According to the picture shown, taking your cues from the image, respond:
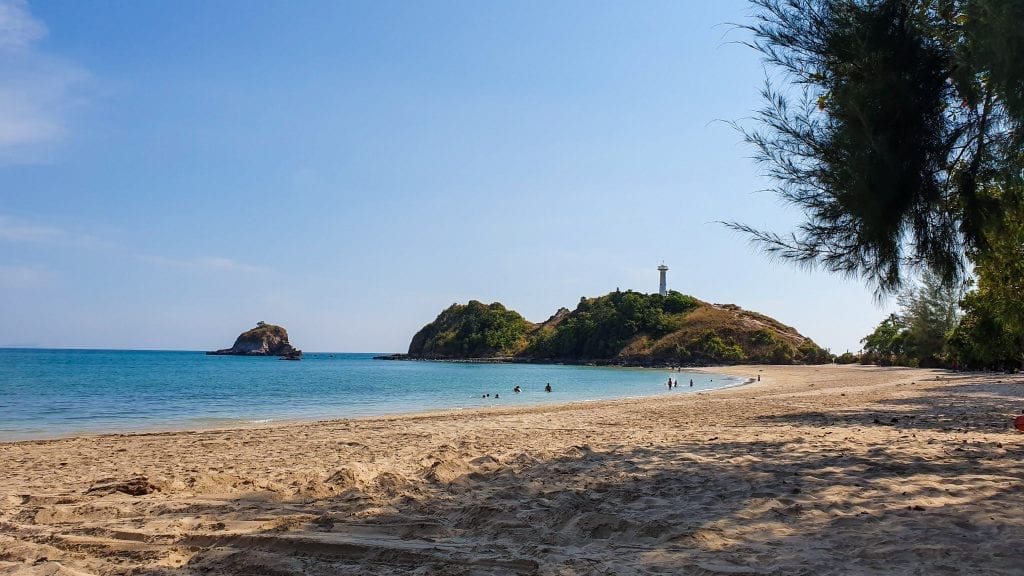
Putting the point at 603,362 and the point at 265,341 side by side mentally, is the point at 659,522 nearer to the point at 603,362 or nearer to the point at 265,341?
the point at 603,362

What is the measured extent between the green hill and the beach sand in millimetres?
81626

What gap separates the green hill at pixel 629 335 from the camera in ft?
296

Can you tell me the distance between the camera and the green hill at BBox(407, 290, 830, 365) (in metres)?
90.3

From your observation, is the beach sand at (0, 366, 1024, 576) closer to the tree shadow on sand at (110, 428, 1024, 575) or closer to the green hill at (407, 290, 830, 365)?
the tree shadow on sand at (110, 428, 1024, 575)

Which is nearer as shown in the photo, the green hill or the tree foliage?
the tree foliage

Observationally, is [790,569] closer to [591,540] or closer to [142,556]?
[591,540]

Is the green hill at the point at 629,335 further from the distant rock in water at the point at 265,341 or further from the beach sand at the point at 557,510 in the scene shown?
the beach sand at the point at 557,510

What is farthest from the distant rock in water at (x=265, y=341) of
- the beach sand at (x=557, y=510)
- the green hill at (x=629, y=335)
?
the beach sand at (x=557, y=510)

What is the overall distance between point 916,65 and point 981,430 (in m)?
5.75

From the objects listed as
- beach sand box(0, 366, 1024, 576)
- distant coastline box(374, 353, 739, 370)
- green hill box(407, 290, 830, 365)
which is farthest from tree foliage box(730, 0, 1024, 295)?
green hill box(407, 290, 830, 365)

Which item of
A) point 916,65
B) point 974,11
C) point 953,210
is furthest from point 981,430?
point 974,11

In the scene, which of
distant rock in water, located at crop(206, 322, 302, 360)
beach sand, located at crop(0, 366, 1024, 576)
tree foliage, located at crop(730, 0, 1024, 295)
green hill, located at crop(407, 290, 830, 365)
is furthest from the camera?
distant rock in water, located at crop(206, 322, 302, 360)

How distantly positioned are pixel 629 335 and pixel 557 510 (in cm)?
10276

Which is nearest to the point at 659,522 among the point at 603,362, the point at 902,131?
the point at 902,131
